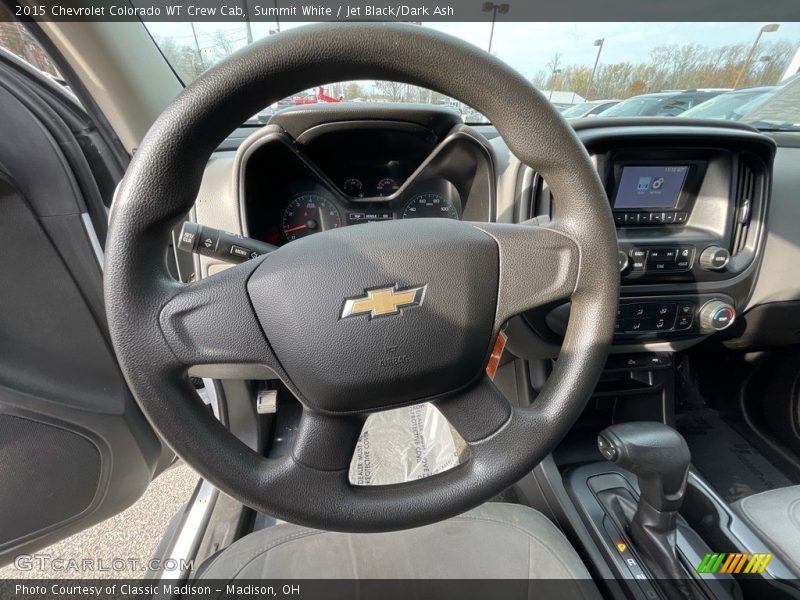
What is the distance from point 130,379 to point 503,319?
1.72 ft

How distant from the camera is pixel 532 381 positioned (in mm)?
1295

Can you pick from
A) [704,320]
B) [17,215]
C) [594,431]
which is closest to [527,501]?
[594,431]

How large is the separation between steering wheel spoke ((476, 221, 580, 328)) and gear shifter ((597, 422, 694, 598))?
50 cm

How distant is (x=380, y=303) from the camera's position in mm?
615

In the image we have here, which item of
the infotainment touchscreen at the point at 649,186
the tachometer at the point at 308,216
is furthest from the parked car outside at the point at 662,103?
the tachometer at the point at 308,216

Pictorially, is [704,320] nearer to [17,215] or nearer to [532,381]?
[532,381]

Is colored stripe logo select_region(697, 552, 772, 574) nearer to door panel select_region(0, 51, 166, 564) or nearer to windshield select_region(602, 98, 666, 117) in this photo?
windshield select_region(602, 98, 666, 117)

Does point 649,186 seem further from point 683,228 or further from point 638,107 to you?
point 638,107

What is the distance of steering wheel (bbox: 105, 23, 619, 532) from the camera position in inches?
20.5

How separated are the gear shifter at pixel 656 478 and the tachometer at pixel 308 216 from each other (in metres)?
0.97

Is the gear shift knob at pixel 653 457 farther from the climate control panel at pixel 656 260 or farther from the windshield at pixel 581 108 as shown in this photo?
the windshield at pixel 581 108

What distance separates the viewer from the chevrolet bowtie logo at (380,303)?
Answer: 0.61 m

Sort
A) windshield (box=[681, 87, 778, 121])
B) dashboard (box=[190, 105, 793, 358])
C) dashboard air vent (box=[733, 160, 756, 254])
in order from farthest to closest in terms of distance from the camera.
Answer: windshield (box=[681, 87, 778, 121])
dashboard air vent (box=[733, 160, 756, 254])
dashboard (box=[190, 105, 793, 358])

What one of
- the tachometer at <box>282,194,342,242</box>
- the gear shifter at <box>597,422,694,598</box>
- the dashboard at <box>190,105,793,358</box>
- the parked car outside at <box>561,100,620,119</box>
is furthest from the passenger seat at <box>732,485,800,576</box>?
the tachometer at <box>282,194,342,242</box>
